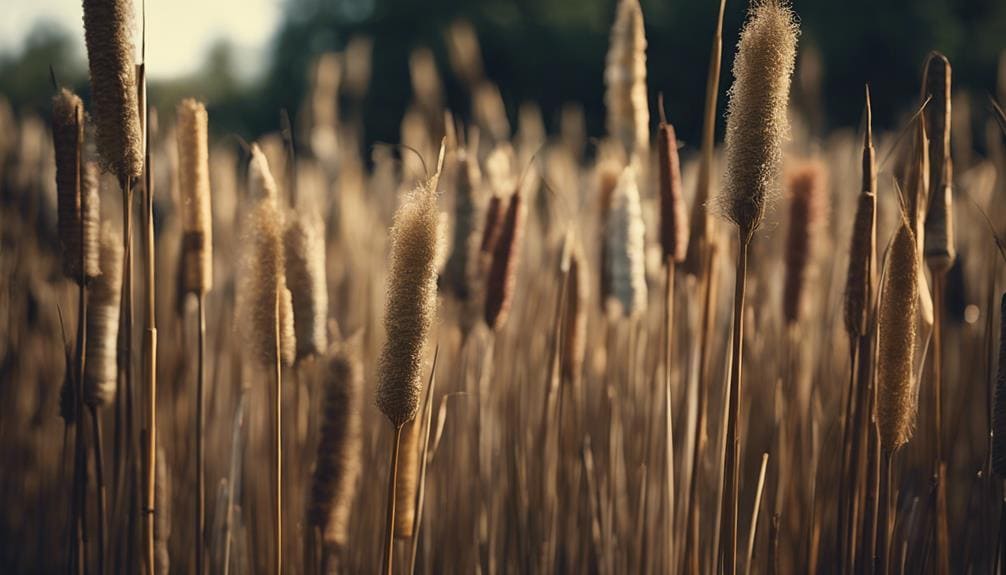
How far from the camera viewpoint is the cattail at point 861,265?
3.34 feet

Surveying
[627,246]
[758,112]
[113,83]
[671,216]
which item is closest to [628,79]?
[627,246]

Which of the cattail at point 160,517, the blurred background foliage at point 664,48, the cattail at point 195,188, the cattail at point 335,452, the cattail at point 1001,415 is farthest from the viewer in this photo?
the blurred background foliage at point 664,48

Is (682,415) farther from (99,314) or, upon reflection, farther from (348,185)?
(348,185)

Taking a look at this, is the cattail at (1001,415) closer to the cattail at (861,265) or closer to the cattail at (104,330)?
the cattail at (861,265)

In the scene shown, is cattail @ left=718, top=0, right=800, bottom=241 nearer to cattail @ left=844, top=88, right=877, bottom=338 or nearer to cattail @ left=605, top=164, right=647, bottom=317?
cattail @ left=844, top=88, right=877, bottom=338

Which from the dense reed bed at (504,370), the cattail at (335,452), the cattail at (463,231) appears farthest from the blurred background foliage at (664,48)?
the cattail at (335,452)

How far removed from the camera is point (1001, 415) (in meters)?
0.94

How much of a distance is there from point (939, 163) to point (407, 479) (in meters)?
0.76

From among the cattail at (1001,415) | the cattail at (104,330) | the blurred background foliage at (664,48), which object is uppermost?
the blurred background foliage at (664,48)

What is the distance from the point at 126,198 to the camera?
91 centimetres

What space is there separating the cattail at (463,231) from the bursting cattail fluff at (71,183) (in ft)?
2.21

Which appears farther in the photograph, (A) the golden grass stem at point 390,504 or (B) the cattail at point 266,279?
(B) the cattail at point 266,279

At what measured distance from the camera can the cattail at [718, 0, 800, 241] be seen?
0.82 metres

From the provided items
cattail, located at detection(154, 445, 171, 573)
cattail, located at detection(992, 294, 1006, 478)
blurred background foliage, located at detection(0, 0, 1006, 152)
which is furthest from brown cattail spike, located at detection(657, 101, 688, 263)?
blurred background foliage, located at detection(0, 0, 1006, 152)
